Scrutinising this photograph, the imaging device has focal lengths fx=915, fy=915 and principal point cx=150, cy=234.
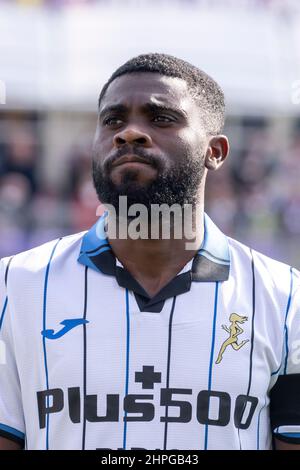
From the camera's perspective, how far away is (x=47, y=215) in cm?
984

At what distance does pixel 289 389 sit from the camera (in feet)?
9.32

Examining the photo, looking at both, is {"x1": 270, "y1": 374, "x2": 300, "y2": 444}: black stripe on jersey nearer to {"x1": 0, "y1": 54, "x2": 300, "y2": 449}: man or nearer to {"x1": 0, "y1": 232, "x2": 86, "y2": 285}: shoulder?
{"x1": 0, "y1": 54, "x2": 300, "y2": 449}: man

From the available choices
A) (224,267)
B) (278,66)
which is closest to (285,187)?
(278,66)

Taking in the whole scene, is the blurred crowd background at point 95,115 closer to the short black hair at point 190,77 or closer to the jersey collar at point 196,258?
the short black hair at point 190,77

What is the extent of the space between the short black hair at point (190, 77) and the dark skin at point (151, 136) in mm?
29

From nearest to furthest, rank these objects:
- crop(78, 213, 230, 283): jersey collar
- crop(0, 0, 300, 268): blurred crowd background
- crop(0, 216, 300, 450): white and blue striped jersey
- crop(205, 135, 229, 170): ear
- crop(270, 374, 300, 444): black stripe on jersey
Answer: crop(0, 216, 300, 450): white and blue striped jersey, crop(270, 374, 300, 444): black stripe on jersey, crop(78, 213, 230, 283): jersey collar, crop(205, 135, 229, 170): ear, crop(0, 0, 300, 268): blurred crowd background

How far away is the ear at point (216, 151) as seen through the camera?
A: 3090 mm

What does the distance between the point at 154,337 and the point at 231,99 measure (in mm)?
11070

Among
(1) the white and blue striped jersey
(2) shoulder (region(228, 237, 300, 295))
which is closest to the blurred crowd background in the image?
(2) shoulder (region(228, 237, 300, 295))

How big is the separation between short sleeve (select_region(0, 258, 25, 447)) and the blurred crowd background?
17.7 ft

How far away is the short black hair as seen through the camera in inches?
117

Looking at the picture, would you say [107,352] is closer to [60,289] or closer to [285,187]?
[60,289]

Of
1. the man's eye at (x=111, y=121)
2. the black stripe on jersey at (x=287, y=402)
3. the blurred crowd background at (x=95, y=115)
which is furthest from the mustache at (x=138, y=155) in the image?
the blurred crowd background at (x=95, y=115)
